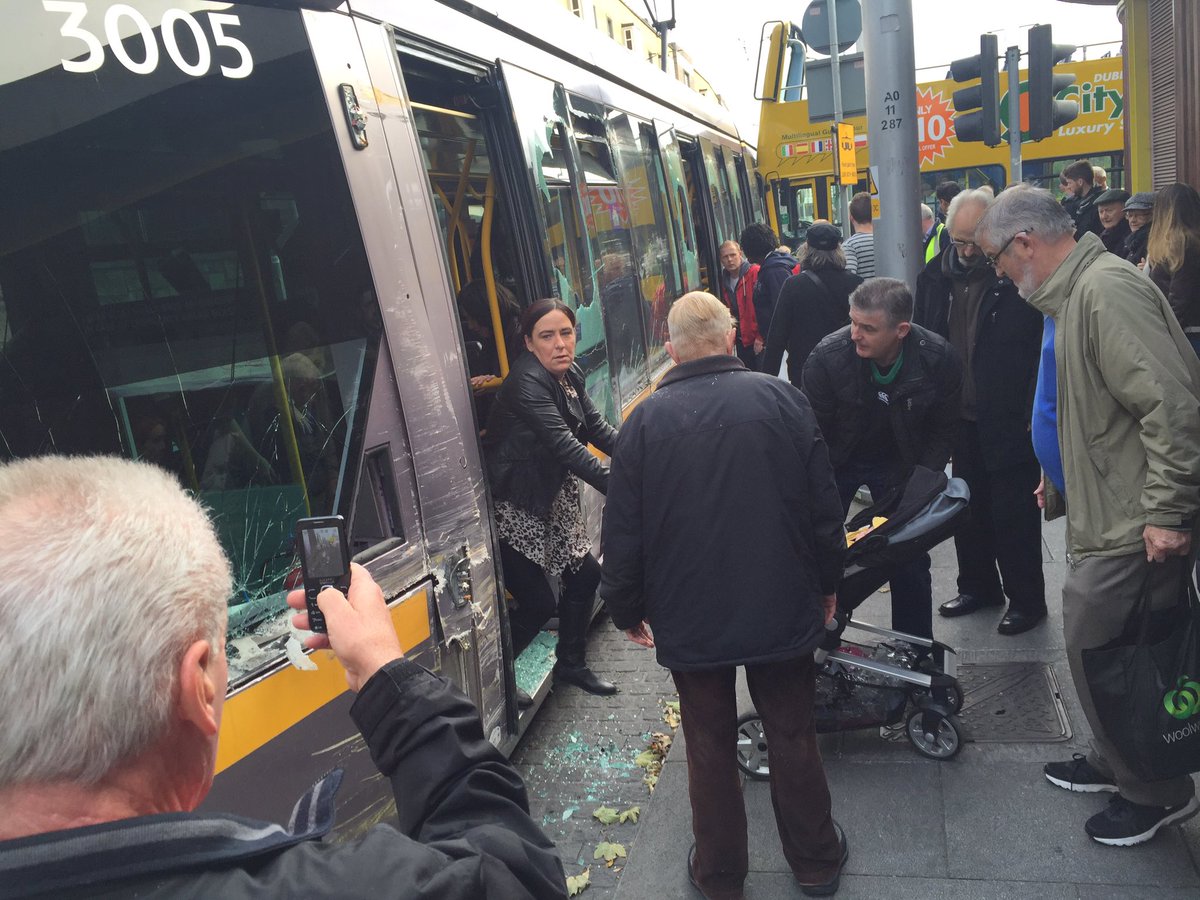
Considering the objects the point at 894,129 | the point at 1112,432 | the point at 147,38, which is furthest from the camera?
the point at 894,129

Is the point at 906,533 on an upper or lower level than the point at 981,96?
lower

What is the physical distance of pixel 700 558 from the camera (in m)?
3.02

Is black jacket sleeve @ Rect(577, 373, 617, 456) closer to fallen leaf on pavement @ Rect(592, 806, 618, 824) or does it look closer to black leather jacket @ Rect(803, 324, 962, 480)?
black leather jacket @ Rect(803, 324, 962, 480)

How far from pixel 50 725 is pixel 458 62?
365 cm

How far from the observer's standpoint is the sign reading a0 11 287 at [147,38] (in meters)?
2.15

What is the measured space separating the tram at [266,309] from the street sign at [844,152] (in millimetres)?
7936

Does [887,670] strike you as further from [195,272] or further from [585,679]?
[195,272]

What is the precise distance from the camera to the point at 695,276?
30.7ft

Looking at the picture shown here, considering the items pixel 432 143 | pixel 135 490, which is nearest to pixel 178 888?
pixel 135 490

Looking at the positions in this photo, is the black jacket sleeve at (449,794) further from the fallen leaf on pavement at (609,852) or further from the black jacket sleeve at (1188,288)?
the black jacket sleeve at (1188,288)

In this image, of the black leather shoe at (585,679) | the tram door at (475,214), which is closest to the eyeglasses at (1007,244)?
the tram door at (475,214)

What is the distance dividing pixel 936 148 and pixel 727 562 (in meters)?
17.3

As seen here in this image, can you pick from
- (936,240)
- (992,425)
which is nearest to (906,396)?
(992,425)

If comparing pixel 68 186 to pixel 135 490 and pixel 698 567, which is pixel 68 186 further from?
pixel 698 567
